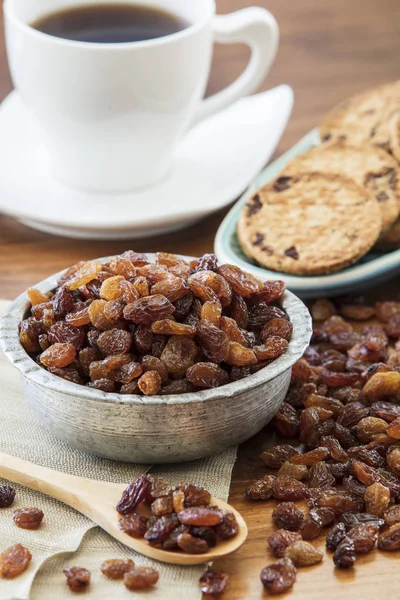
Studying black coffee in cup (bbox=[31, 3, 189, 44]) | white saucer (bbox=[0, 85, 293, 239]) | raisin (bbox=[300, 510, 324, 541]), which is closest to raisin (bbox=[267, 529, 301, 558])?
raisin (bbox=[300, 510, 324, 541])

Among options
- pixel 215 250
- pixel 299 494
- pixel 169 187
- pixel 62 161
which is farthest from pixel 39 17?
pixel 299 494

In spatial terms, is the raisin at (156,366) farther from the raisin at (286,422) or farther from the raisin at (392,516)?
the raisin at (392,516)

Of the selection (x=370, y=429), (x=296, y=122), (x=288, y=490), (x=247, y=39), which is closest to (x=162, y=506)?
(x=288, y=490)

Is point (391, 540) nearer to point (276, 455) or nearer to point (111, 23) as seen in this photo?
point (276, 455)

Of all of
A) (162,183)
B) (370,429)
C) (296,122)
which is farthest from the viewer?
(296,122)

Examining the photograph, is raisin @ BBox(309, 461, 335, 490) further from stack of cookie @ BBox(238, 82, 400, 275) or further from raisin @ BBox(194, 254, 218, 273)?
stack of cookie @ BBox(238, 82, 400, 275)

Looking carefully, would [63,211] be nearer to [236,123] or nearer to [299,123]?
[236,123]

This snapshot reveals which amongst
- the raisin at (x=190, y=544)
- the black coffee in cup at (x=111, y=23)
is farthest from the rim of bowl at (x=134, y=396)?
the black coffee in cup at (x=111, y=23)
